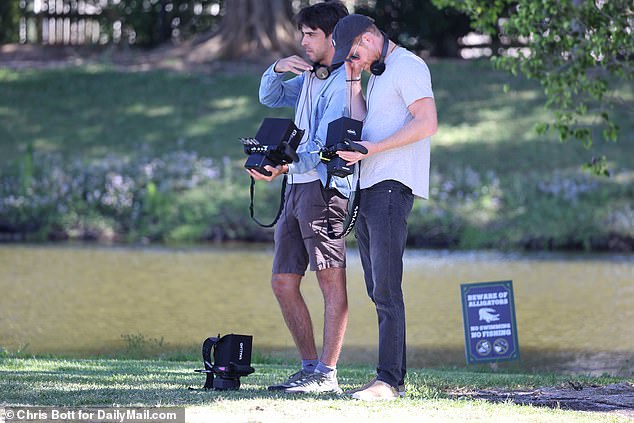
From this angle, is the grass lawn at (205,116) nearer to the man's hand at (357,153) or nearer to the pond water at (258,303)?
the pond water at (258,303)

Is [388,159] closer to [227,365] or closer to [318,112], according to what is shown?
[318,112]

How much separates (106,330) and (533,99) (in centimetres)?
1326

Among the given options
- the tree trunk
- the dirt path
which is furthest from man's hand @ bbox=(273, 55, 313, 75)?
the tree trunk

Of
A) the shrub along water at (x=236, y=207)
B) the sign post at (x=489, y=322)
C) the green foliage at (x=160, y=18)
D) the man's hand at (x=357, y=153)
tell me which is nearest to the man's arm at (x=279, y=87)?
the man's hand at (x=357, y=153)

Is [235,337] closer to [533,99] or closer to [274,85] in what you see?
[274,85]

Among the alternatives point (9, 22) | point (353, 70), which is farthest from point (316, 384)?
point (9, 22)

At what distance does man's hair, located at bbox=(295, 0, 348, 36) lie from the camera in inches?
258

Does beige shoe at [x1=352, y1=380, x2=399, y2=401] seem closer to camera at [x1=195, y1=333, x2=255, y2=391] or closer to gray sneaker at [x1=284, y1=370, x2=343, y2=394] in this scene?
gray sneaker at [x1=284, y1=370, x2=343, y2=394]

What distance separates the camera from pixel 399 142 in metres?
6.07

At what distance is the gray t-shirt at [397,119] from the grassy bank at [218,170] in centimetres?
1182

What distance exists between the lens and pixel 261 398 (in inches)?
234

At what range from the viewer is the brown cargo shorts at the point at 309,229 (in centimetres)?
643

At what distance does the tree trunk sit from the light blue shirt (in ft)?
61.0

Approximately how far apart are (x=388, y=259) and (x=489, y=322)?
305 cm
